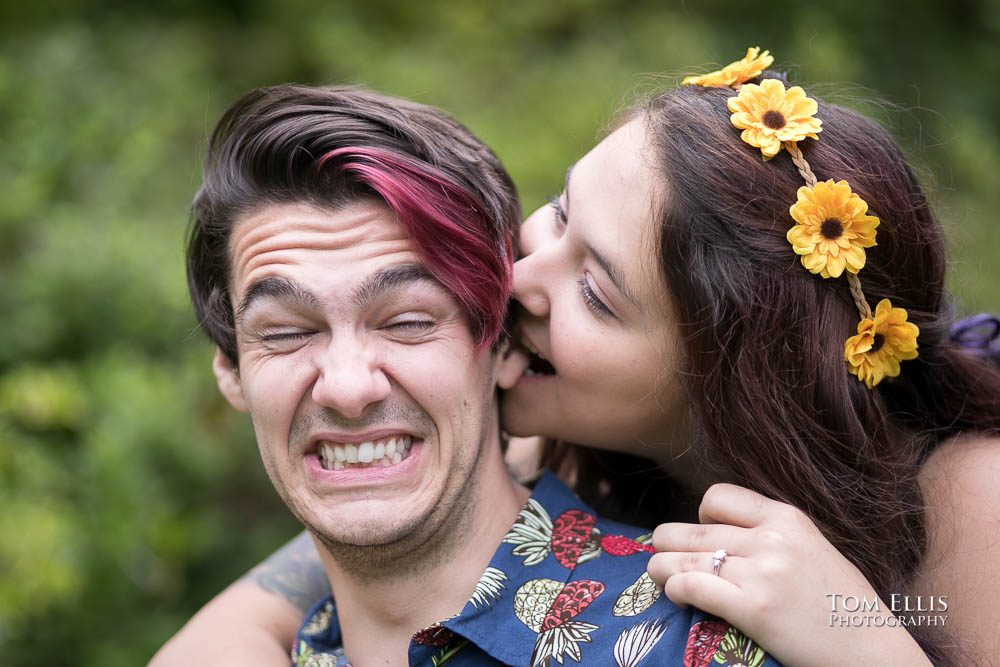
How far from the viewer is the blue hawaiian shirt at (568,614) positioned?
2455 mm

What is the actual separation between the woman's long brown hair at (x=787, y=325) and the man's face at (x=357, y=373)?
64 cm

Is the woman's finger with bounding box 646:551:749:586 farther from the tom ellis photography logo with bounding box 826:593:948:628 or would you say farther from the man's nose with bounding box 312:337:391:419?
the man's nose with bounding box 312:337:391:419

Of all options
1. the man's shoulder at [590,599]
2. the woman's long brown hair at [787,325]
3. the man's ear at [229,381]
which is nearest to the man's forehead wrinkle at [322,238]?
the man's ear at [229,381]

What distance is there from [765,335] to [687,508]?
842mm

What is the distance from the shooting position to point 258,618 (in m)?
3.39

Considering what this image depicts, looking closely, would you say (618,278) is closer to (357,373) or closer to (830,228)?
(830,228)

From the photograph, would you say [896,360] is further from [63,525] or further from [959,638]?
[63,525]

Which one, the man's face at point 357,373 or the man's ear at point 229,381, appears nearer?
the man's face at point 357,373

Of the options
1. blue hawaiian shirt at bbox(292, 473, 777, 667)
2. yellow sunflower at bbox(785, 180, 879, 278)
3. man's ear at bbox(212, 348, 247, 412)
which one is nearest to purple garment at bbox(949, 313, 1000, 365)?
yellow sunflower at bbox(785, 180, 879, 278)

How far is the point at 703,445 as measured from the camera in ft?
9.39

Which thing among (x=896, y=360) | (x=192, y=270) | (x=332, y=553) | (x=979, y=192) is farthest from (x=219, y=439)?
(x=979, y=192)

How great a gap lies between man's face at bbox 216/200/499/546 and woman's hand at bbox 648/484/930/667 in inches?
26.1

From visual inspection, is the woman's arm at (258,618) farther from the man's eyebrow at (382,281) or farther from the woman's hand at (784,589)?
the woman's hand at (784,589)

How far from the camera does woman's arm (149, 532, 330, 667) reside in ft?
10.5
